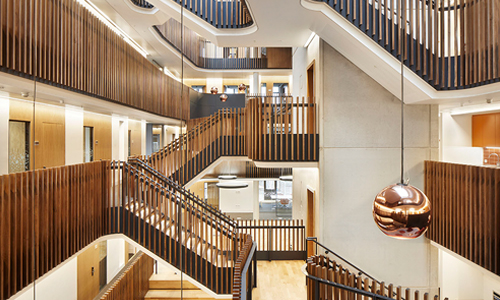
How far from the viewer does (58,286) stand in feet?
20.3

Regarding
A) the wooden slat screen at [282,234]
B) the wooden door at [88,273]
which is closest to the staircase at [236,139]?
the wooden slat screen at [282,234]

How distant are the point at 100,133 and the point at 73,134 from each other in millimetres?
1360

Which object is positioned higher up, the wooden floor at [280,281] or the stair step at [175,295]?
the wooden floor at [280,281]

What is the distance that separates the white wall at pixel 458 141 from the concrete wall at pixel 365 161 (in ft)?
6.21

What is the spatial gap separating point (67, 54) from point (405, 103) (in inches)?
250

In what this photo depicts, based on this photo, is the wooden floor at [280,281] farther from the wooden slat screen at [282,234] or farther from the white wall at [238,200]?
the white wall at [238,200]

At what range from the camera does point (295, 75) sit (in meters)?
10.2

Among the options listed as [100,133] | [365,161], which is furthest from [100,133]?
[365,161]

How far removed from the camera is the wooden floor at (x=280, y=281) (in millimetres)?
6305

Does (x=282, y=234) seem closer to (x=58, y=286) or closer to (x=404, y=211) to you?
(x=58, y=286)

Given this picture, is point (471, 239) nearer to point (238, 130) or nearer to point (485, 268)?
point (485, 268)

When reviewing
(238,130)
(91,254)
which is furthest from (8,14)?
(91,254)

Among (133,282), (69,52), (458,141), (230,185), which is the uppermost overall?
(69,52)

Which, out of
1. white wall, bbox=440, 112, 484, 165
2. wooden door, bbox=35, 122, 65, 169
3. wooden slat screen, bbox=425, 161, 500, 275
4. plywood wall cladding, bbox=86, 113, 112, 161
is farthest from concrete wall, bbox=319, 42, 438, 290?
plywood wall cladding, bbox=86, 113, 112, 161
